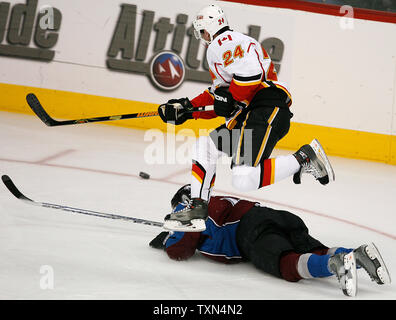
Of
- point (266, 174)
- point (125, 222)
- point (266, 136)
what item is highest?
point (266, 136)

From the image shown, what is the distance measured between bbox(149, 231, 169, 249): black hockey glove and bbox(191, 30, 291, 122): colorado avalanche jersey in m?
0.72

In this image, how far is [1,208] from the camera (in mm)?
3719

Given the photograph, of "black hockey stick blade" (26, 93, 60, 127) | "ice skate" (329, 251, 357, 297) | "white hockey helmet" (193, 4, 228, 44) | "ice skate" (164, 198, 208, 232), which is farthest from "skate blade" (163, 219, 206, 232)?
"black hockey stick blade" (26, 93, 60, 127)

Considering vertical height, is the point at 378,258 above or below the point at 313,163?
below

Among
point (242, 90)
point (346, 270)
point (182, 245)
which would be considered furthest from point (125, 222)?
point (346, 270)

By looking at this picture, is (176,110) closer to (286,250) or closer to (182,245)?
(182,245)

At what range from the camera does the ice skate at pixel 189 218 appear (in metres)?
3.03

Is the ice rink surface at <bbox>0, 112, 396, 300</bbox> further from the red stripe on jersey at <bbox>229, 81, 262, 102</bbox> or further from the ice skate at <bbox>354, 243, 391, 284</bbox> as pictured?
the red stripe on jersey at <bbox>229, 81, 262, 102</bbox>

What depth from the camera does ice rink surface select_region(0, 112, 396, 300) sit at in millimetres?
2762

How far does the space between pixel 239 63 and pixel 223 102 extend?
0.23 m

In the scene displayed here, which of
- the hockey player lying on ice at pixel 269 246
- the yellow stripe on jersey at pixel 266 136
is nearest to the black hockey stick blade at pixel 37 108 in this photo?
the hockey player lying on ice at pixel 269 246

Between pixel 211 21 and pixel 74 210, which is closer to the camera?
pixel 211 21

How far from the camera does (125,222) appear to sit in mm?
3689

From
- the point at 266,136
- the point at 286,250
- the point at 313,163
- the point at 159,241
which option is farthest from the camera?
the point at 313,163
